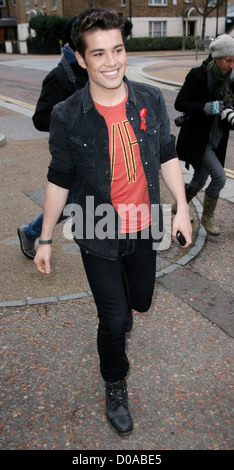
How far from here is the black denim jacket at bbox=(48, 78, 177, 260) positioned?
2.34 metres

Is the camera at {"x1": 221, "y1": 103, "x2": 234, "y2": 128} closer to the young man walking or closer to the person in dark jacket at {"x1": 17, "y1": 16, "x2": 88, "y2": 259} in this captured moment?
the person in dark jacket at {"x1": 17, "y1": 16, "x2": 88, "y2": 259}

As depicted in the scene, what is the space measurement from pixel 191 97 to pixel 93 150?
2492 millimetres

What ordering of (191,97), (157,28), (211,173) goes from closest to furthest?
1. (191,97)
2. (211,173)
3. (157,28)

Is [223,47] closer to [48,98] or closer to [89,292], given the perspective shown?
[48,98]

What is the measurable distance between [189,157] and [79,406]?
284cm

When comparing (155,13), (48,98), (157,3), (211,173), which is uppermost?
(157,3)

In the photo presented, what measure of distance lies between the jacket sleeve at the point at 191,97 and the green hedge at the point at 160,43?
141 ft

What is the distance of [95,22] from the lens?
2.13m

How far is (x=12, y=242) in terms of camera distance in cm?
502

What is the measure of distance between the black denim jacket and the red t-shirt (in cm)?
3

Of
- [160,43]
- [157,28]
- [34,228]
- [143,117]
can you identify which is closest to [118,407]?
[143,117]

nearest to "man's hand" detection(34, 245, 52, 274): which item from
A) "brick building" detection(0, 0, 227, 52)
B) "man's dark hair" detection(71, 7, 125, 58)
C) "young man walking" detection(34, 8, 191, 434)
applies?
"young man walking" detection(34, 8, 191, 434)

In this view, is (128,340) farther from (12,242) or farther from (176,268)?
(12,242)

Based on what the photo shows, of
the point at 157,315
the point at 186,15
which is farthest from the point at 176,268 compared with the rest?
the point at 186,15
